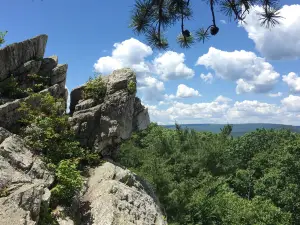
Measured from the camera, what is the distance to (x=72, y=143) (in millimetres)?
16234

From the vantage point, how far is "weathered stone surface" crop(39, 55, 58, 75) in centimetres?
1893

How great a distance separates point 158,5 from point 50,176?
31.9 ft

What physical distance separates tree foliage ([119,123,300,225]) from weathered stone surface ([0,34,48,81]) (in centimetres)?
1305

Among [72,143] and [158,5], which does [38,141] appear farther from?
[158,5]

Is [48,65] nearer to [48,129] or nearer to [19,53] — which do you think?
[19,53]

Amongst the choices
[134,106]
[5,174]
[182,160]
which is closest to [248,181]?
[182,160]

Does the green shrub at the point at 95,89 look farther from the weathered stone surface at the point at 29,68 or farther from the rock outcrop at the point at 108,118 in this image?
the weathered stone surface at the point at 29,68

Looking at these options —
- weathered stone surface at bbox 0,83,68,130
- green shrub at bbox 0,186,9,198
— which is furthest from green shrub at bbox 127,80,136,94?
green shrub at bbox 0,186,9,198

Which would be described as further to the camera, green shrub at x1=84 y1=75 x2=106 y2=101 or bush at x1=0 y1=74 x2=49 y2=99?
green shrub at x1=84 y1=75 x2=106 y2=101

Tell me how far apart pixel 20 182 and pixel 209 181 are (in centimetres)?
2920

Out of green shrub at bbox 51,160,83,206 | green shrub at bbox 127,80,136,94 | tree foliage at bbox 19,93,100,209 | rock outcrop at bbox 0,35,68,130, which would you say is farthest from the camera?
green shrub at bbox 127,80,136,94

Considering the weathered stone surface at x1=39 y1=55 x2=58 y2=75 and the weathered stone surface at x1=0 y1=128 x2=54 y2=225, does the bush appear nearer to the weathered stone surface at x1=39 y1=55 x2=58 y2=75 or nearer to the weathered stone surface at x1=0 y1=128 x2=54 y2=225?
the weathered stone surface at x1=39 y1=55 x2=58 y2=75

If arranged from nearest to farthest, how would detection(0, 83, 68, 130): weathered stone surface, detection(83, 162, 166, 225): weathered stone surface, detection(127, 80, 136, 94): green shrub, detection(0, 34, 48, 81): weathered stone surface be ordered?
detection(83, 162, 166, 225): weathered stone surface, detection(0, 83, 68, 130): weathered stone surface, detection(0, 34, 48, 81): weathered stone surface, detection(127, 80, 136, 94): green shrub

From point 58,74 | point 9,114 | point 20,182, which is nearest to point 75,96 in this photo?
point 58,74
